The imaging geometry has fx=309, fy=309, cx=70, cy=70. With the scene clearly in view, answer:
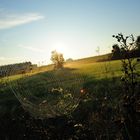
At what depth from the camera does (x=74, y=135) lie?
7.22 metres

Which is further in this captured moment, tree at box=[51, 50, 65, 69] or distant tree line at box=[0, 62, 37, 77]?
tree at box=[51, 50, 65, 69]

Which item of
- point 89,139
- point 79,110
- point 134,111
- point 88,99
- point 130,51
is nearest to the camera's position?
point 134,111

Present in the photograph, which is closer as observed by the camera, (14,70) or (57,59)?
(14,70)

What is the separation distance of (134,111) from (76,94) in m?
5.29

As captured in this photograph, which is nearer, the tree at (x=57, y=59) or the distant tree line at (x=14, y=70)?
the distant tree line at (x=14, y=70)

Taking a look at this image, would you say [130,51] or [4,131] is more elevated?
[130,51]

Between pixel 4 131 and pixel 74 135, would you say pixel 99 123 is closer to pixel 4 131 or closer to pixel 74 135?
pixel 74 135

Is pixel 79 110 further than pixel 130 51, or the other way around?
pixel 79 110

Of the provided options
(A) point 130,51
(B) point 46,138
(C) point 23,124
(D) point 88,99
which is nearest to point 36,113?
(C) point 23,124

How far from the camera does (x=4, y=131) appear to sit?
27.3 ft

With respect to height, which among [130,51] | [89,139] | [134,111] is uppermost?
[130,51]

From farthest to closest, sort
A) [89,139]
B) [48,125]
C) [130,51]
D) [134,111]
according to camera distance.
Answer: [48,125]
[89,139]
[130,51]
[134,111]

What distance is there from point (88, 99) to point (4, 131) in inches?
140

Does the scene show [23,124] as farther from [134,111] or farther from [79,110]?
[134,111]
